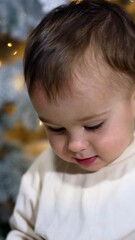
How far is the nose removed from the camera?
34.4 inches

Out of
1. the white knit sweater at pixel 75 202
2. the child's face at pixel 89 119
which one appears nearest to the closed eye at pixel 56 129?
the child's face at pixel 89 119

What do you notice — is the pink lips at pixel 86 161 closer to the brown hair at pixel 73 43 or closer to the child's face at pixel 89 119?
the child's face at pixel 89 119

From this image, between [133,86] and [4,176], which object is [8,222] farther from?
[133,86]

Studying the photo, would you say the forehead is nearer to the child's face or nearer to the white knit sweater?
the child's face

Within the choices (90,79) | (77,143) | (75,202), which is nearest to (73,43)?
(90,79)

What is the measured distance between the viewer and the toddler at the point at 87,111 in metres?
0.83

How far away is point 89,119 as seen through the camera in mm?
857

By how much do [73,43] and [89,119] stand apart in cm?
13

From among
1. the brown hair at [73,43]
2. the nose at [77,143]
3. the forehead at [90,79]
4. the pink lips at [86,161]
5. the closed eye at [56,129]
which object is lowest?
the pink lips at [86,161]

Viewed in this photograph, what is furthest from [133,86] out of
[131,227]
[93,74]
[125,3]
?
[125,3]

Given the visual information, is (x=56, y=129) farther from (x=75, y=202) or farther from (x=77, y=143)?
(x=75, y=202)

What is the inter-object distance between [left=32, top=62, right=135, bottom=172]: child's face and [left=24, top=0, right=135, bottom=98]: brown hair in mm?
23

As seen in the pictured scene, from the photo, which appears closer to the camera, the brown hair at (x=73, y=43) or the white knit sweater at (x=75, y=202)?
the brown hair at (x=73, y=43)

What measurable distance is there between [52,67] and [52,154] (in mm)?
312
